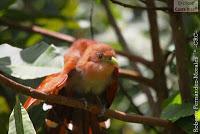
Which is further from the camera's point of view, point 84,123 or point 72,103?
point 84,123

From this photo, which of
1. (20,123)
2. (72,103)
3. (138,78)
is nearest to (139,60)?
(138,78)

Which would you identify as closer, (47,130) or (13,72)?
(13,72)

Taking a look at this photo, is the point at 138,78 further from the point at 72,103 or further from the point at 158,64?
the point at 72,103

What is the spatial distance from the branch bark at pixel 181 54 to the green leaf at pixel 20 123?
663 mm

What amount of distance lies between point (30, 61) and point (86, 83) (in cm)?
61

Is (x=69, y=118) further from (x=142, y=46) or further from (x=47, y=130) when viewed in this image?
(x=142, y=46)

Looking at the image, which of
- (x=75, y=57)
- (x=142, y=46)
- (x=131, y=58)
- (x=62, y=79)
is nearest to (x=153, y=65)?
(x=131, y=58)

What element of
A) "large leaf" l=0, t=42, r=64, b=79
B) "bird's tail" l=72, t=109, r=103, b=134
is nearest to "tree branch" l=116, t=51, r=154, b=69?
"bird's tail" l=72, t=109, r=103, b=134

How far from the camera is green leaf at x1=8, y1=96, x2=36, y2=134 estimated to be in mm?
1744

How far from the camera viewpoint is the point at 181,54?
2.14 m

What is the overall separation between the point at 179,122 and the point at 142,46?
1.58 m

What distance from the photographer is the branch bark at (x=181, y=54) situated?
2.12 metres

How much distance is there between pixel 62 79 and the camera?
2193 millimetres

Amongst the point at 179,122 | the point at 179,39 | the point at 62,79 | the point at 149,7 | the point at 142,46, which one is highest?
the point at 149,7
